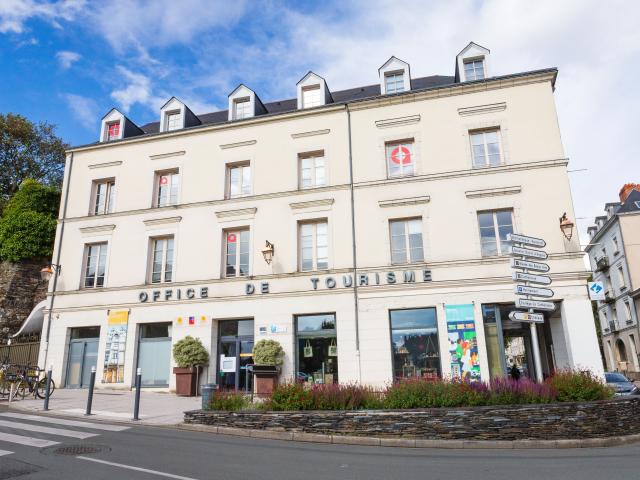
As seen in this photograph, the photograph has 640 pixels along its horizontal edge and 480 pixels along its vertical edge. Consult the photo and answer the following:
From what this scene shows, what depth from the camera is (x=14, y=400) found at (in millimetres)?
13930

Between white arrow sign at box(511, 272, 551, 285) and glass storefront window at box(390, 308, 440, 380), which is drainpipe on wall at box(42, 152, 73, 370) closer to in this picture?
glass storefront window at box(390, 308, 440, 380)

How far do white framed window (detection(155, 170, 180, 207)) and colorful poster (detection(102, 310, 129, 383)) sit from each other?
4.93 metres

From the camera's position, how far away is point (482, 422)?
8656 millimetres

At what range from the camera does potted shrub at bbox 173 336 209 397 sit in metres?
16.5

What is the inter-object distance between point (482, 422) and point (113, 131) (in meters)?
20.7

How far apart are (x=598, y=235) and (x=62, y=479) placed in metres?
46.8

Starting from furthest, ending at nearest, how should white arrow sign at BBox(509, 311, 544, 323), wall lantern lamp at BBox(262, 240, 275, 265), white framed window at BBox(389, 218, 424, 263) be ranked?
wall lantern lamp at BBox(262, 240, 275, 265), white framed window at BBox(389, 218, 424, 263), white arrow sign at BBox(509, 311, 544, 323)

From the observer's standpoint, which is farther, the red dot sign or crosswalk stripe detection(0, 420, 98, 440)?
the red dot sign

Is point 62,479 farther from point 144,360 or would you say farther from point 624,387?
point 624,387

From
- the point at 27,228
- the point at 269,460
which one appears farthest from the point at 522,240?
the point at 27,228

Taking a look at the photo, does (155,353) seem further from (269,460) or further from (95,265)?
(269,460)

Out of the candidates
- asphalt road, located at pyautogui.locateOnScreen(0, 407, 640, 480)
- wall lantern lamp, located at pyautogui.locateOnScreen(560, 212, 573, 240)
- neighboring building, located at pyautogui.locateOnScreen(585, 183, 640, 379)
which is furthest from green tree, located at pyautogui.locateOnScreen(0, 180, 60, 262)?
neighboring building, located at pyautogui.locateOnScreen(585, 183, 640, 379)

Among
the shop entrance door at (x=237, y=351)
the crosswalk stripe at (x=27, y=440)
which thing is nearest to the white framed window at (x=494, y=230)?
the shop entrance door at (x=237, y=351)

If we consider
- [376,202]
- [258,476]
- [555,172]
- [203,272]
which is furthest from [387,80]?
[258,476]
